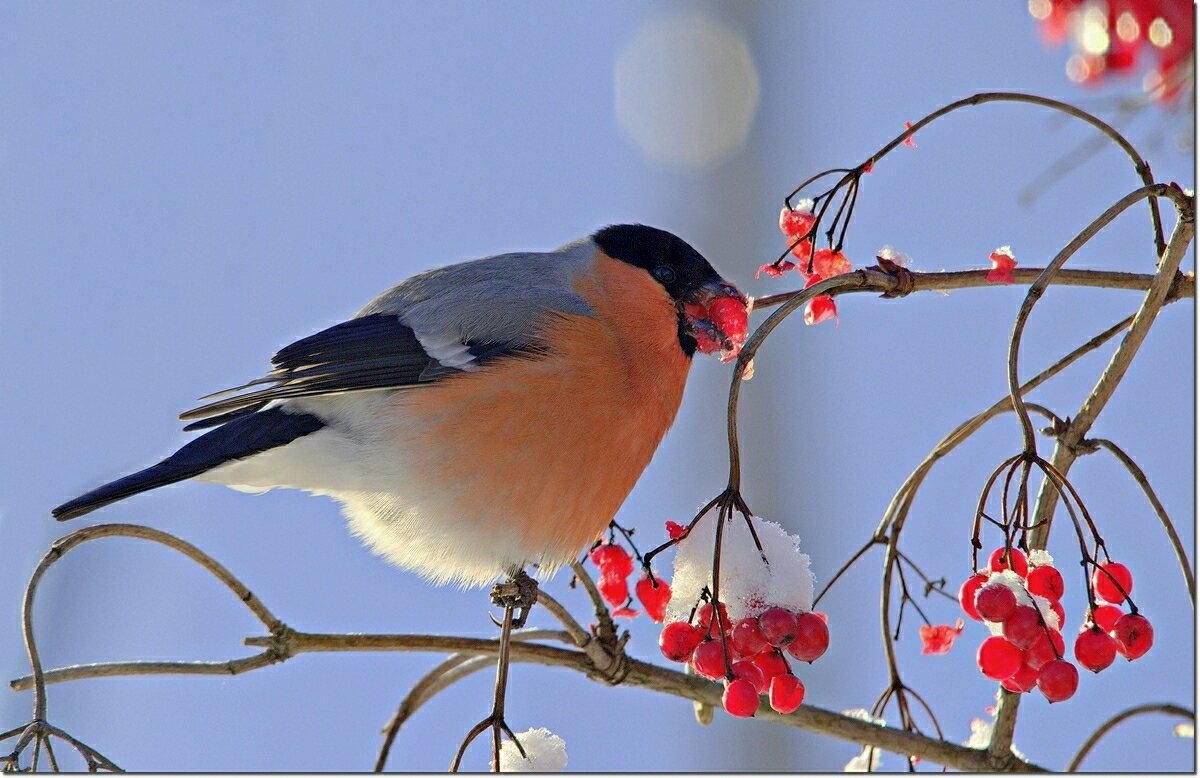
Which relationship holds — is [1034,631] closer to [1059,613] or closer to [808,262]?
[1059,613]

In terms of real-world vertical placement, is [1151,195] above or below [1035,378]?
above

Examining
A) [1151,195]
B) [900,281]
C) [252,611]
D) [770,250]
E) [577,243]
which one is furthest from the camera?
[770,250]

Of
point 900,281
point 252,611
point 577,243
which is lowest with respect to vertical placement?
point 252,611

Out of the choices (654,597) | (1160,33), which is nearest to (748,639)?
(654,597)

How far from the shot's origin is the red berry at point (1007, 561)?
1.38 metres

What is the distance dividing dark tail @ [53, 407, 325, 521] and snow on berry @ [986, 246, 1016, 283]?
134 centimetres

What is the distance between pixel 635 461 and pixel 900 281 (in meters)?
0.88

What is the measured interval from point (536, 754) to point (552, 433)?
2.54 feet

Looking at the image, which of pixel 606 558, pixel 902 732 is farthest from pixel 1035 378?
pixel 606 558

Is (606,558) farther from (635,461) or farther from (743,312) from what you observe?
(743,312)

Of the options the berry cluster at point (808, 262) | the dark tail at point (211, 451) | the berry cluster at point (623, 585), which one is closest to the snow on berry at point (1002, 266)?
the berry cluster at point (808, 262)

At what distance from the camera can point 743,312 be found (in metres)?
2.06

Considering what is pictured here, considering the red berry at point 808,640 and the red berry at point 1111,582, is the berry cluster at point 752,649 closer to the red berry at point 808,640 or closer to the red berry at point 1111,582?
the red berry at point 808,640

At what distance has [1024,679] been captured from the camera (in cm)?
139
